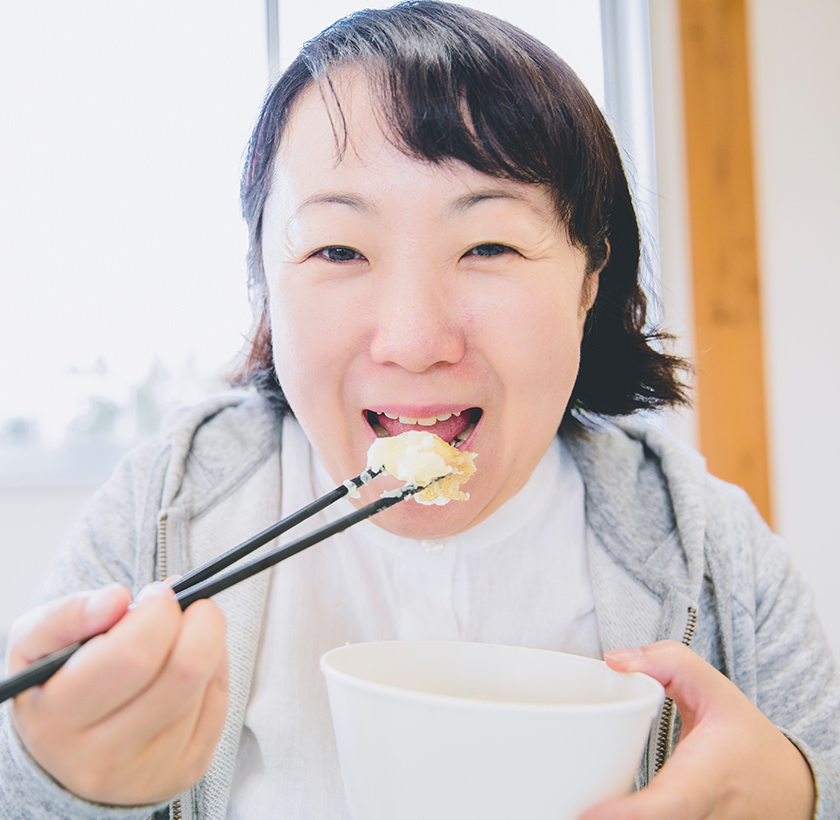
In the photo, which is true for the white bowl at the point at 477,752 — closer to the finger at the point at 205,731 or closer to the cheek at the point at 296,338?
the finger at the point at 205,731

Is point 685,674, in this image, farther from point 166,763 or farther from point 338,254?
point 338,254

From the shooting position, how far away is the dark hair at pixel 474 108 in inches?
27.2

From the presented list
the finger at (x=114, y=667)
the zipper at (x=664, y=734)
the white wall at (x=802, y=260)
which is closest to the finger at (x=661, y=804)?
the zipper at (x=664, y=734)

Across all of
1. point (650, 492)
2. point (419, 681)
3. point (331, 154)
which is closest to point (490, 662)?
point (419, 681)

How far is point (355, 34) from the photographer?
2.52 feet

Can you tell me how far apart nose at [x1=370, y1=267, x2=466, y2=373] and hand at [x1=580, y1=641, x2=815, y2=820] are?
36cm

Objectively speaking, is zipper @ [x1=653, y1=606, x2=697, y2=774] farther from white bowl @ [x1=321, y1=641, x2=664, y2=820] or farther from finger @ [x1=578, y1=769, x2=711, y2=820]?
white bowl @ [x1=321, y1=641, x2=664, y2=820]

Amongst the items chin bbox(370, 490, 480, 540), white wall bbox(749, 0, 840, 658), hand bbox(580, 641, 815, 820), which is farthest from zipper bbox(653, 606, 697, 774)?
white wall bbox(749, 0, 840, 658)

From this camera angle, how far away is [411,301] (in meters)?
0.67

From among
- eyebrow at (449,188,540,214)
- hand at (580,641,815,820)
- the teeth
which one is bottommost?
hand at (580,641,815,820)

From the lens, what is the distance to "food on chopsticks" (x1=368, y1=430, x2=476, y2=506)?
1.96 ft

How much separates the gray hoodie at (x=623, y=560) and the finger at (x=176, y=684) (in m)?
0.36

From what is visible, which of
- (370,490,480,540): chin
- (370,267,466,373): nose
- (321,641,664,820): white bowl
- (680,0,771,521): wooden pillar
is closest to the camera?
(321,641,664,820): white bowl

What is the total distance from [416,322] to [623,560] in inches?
19.7
